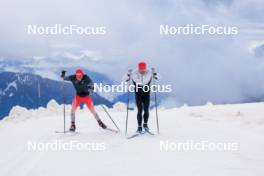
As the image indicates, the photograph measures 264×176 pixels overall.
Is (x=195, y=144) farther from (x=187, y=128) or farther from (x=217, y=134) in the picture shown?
(x=187, y=128)

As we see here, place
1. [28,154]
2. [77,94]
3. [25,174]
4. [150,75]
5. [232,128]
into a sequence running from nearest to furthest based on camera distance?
[25,174], [28,154], [150,75], [77,94], [232,128]

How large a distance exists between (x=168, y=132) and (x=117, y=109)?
67.3ft

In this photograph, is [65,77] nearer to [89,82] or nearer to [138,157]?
[89,82]

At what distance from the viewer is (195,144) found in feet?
39.2

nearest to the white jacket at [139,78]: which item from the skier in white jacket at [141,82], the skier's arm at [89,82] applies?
the skier in white jacket at [141,82]

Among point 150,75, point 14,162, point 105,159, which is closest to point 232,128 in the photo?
point 150,75

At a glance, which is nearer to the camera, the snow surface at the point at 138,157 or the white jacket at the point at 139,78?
the snow surface at the point at 138,157

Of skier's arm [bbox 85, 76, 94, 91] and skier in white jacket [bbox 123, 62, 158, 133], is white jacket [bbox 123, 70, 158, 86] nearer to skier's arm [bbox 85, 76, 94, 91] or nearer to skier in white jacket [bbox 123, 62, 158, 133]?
skier in white jacket [bbox 123, 62, 158, 133]

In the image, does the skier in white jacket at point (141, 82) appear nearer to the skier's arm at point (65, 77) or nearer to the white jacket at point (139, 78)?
the white jacket at point (139, 78)

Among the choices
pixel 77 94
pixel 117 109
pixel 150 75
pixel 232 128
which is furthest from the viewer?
pixel 117 109

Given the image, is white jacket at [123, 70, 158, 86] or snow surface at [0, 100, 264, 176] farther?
white jacket at [123, 70, 158, 86]

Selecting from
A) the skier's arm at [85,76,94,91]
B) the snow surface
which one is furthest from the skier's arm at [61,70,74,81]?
the snow surface

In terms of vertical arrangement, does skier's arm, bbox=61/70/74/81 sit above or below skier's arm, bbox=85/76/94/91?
above

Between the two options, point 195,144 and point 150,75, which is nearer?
point 195,144
